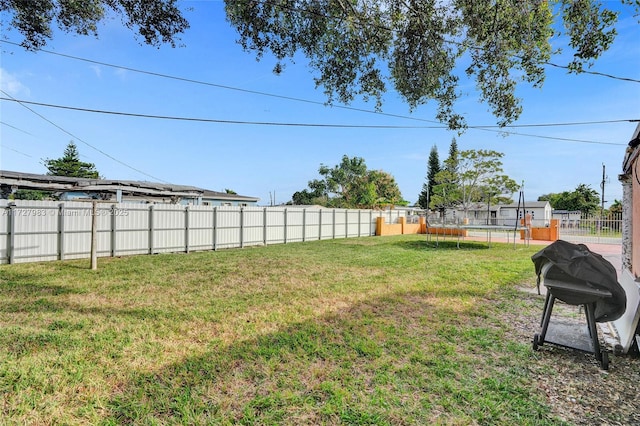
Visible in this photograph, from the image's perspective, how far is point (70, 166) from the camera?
2870cm

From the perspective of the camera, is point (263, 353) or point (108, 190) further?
point (108, 190)

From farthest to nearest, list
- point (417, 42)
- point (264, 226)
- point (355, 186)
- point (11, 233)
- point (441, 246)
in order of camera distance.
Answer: point (355, 186)
point (264, 226)
point (441, 246)
point (11, 233)
point (417, 42)

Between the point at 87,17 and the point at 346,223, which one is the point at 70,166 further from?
the point at 87,17

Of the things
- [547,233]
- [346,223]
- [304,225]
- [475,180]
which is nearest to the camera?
[304,225]

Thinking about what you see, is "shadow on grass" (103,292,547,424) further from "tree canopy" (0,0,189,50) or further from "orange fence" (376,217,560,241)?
"orange fence" (376,217,560,241)

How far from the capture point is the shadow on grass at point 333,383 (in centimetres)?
206

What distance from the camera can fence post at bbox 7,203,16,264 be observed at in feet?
25.5

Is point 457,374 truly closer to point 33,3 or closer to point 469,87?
point 469,87

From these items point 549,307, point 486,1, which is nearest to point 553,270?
point 549,307

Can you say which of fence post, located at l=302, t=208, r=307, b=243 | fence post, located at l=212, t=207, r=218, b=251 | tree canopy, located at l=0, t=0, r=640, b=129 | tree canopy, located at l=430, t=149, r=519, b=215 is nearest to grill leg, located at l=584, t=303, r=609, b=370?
tree canopy, located at l=0, t=0, r=640, b=129

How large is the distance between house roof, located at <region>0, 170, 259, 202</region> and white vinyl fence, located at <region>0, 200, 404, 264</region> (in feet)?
4.67

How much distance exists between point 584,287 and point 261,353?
122 inches

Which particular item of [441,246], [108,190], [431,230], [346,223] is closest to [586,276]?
[441,246]

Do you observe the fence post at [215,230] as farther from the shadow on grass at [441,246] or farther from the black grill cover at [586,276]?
the black grill cover at [586,276]
